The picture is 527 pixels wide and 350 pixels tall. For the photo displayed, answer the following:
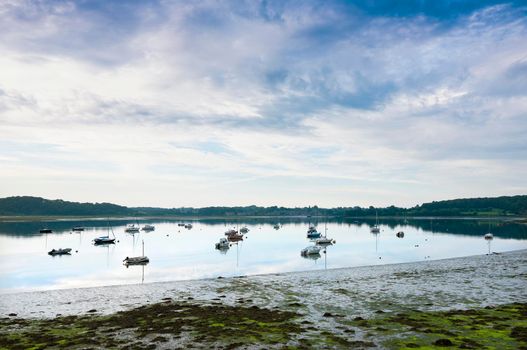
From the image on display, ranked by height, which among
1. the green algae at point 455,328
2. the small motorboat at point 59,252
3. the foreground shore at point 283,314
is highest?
the green algae at point 455,328

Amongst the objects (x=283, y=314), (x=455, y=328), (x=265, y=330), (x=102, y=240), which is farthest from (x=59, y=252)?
(x=455, y=328)

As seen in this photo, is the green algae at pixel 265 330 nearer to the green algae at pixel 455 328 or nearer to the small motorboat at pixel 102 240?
the green algae at pixel 455 328

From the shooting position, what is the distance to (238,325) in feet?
89.1

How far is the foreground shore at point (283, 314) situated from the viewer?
2330 cm

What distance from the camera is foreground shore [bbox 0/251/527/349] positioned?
23.3 meters

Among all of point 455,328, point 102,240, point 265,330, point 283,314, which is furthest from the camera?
point 102,240

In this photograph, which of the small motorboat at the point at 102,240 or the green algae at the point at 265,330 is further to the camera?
the small motorboat at the point at 102,240

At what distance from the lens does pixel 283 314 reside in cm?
3056

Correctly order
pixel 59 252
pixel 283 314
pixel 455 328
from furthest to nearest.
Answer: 1. pixel 59 252
2. pixel 283 314
3. pixel 455 328

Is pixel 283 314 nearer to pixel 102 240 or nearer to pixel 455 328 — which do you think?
pixel 455 328

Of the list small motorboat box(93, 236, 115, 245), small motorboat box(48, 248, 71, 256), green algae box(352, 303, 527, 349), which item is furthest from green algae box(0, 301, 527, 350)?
small motorboat box(93, 236, 115, 245)

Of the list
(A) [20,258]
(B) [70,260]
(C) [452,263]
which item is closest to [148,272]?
(B) [70,260]

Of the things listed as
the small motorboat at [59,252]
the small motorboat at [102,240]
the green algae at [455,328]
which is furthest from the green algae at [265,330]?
the small motorboat at [102,240]

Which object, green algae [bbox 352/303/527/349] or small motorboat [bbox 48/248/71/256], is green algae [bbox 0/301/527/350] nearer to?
green algae [bbox 352/303/527/349]
